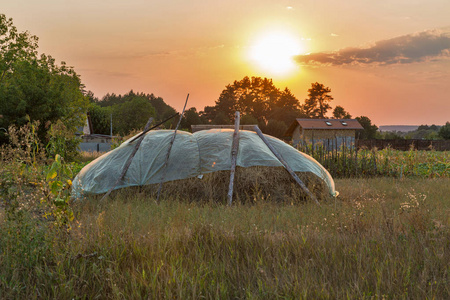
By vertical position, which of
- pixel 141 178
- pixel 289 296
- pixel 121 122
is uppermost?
pixel 121 122

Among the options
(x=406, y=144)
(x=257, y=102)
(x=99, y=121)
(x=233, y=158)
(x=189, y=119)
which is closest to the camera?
(x=233, y=158)

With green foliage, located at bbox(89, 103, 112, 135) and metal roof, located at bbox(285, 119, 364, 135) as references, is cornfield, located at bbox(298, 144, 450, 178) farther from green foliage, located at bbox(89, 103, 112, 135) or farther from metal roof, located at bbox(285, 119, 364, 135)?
green foliage, located at bbox(89, 103, 112, 135)

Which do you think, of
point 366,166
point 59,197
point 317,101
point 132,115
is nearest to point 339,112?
point 317,101

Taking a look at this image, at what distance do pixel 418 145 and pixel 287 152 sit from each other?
→ 4377cm

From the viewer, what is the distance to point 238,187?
9.08 meters

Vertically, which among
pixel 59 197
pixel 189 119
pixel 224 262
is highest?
pixel 189 119

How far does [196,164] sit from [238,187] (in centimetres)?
114

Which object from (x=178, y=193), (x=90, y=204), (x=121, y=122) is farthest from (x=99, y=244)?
(x=121, y=122)

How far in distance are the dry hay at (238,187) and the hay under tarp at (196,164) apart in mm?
24

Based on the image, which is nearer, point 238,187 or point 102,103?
point 238,187

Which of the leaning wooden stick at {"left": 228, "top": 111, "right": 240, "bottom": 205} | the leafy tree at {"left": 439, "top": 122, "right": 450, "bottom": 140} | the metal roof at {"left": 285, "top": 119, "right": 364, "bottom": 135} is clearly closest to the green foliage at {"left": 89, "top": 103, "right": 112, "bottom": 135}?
the metal roof at {"left": 285, "top": 119, "right": 364, "bottom": 135}

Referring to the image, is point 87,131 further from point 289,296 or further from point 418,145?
point 289,296

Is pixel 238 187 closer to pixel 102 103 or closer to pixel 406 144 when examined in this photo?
pixel 406 144

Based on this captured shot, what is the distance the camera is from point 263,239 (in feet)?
15.3
